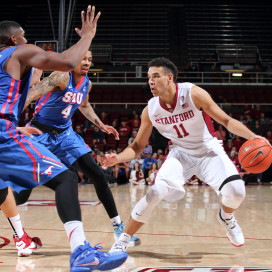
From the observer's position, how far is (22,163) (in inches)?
106

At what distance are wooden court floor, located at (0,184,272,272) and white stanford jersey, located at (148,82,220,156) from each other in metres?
0.98

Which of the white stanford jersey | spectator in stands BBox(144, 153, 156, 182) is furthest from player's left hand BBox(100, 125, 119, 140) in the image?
spectator in stands BBox(144, 153, 156, 182)

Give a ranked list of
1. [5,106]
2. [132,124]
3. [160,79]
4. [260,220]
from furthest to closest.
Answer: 1. [132,124]
2. [260,220]
3. [160,79]
4. [5,106]

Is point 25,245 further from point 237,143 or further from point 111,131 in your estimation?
point 237,143

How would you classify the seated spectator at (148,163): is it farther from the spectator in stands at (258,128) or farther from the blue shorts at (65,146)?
the blue shorts at (65,146)

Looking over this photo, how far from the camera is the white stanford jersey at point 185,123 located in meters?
3.87

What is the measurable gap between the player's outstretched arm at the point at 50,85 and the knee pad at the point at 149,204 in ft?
4.51

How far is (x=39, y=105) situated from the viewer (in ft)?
14.3

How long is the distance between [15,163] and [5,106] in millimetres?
384

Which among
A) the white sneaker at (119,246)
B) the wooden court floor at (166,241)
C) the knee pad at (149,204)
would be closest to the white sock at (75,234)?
the wooden court floor at (166,241)

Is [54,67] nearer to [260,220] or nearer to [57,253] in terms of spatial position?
[57,253]

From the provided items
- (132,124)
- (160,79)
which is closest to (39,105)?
(160,79)

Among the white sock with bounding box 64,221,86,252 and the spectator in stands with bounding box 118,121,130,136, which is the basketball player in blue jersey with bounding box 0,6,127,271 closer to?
the white sock with bounding box 64,221,86,252

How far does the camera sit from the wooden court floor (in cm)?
333
